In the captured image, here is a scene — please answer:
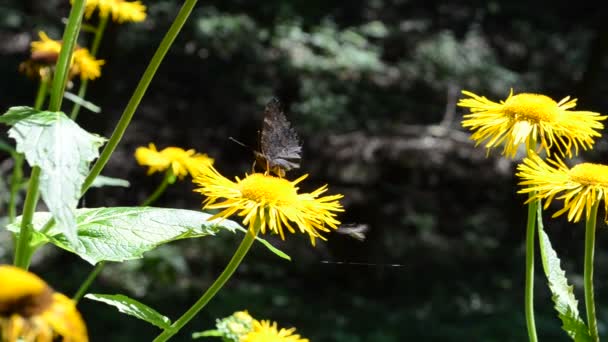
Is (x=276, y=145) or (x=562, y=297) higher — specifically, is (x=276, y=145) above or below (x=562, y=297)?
above

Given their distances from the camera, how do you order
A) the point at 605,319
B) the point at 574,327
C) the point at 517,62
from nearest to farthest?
the point at 574,327
the point at 605,319
the point at 517,62

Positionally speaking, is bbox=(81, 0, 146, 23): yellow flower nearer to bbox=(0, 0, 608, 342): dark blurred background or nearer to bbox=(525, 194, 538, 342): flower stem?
bbox=(525, 194, 538, 342): flower stem

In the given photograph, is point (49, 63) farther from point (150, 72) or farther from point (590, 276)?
point (590, 276)

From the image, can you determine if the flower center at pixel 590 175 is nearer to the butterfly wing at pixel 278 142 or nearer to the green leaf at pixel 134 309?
the butterfly wing at pixel 278 142

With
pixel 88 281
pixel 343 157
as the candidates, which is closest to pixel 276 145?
pixel 88 281

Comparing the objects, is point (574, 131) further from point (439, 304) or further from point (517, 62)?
point (517, 62)

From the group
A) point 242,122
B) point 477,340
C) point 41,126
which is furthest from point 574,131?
point 242,122

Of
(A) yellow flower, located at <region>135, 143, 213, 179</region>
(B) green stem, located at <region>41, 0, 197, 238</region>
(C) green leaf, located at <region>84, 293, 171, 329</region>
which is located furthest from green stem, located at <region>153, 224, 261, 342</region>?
(A) yellow flower, located at <region>135, 143, 213, 179</region>
